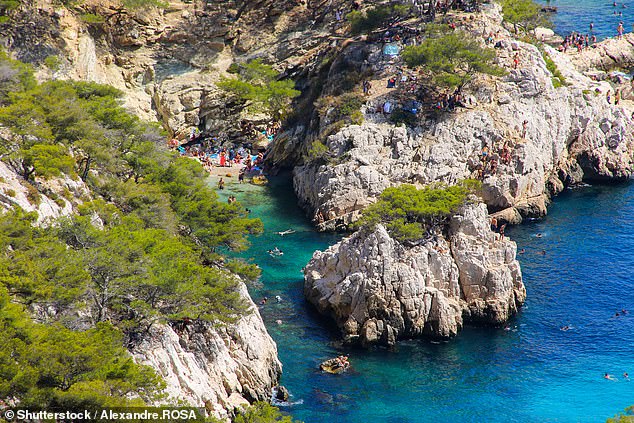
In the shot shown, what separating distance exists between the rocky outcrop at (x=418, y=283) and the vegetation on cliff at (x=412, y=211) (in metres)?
0.82

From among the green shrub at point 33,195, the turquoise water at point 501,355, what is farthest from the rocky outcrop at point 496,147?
the green shrub at point 33,195

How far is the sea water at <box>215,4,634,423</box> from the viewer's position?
4444cm

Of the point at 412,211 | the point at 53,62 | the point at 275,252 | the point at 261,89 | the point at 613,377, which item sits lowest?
the point at 613,377

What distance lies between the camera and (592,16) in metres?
117

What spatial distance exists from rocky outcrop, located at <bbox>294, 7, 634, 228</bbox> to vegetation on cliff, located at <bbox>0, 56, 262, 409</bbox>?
14.6 m

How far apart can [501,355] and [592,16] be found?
82434 millimetres

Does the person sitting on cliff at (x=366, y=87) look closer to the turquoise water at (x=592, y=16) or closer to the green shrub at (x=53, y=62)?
the green shrub at (x=53, y=62)

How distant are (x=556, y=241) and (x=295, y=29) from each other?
43295mm

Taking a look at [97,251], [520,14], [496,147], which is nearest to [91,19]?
[496,147]

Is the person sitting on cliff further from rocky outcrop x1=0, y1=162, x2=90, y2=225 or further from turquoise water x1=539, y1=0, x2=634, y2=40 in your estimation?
turquoise water x1=539, y1=0, x2=634, y2=40

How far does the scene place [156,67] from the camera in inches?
3548

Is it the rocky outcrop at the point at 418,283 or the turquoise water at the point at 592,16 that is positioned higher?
the turquoise water at the point at 592,16

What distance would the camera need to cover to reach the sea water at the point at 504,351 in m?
44.4

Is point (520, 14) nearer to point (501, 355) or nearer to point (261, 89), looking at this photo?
point (261, 89)
